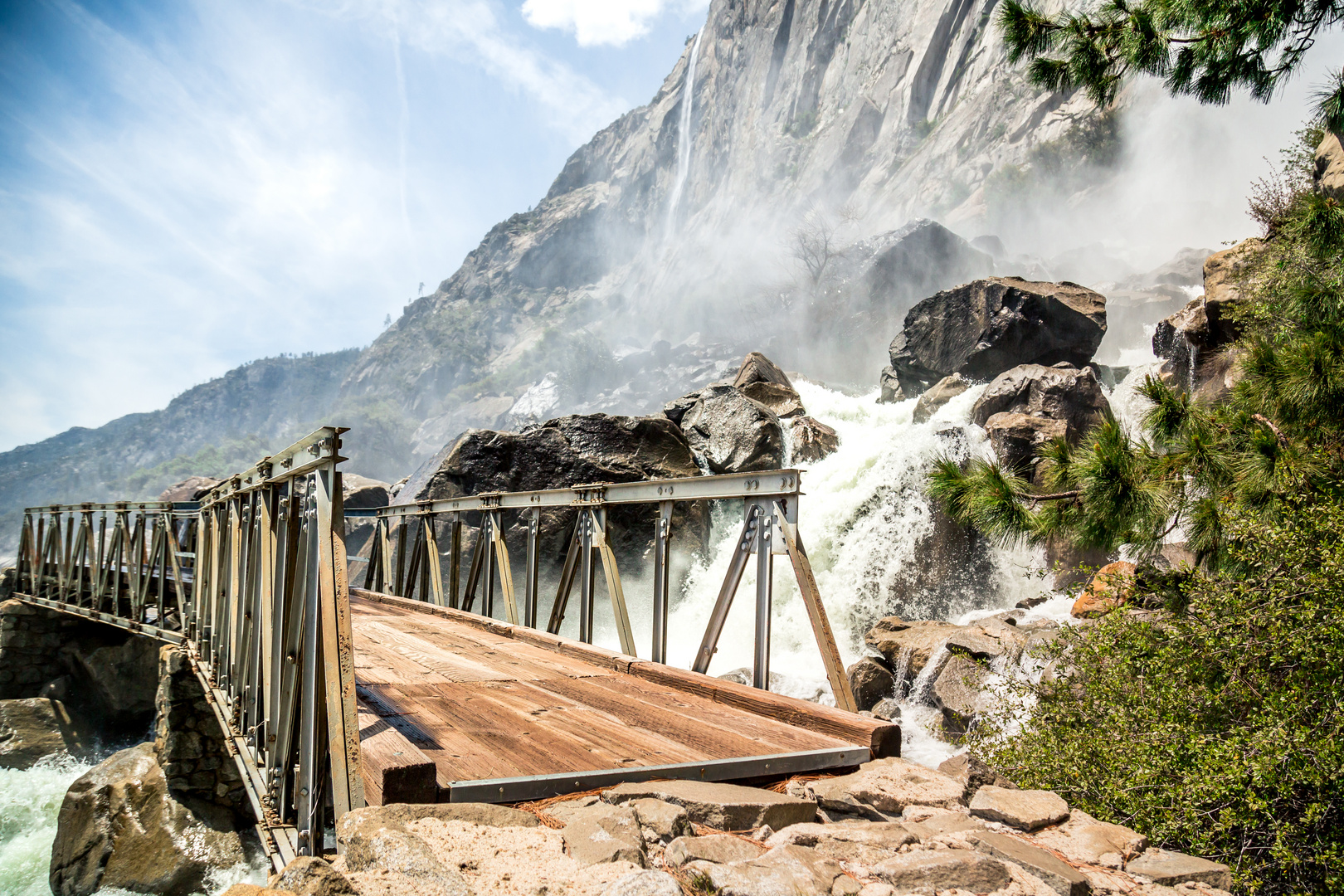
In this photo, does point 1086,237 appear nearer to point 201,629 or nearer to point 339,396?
point 201,629

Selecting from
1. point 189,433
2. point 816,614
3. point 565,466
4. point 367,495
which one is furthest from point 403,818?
point 189,433

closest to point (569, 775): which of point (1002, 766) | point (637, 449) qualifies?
point (1002, 766)

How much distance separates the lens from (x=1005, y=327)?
68.5ft

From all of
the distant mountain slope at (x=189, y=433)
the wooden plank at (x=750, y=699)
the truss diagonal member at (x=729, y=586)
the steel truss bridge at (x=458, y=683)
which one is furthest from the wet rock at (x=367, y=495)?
the distant mountain slope at (x=189, y=433)

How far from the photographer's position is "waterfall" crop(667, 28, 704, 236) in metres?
99.2

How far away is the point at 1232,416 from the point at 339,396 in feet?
490

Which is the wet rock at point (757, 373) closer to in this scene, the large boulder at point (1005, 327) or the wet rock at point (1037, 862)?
the large boulder at point (1005, 327)

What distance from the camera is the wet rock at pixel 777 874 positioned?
70.8 inches

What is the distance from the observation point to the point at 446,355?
363 feet

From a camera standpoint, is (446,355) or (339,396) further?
(339,396)

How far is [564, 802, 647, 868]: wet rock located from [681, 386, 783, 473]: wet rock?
42.6 ft

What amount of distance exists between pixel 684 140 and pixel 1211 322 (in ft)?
317

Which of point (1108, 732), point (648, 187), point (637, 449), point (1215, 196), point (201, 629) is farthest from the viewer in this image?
point (648, 187)

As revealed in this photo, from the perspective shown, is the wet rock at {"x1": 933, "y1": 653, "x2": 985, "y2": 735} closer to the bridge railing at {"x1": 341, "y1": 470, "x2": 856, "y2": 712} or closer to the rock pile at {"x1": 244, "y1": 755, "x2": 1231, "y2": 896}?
the bridge railing at {"x1": 341, "y1": 470, "x2": 856, "y2": 712}
